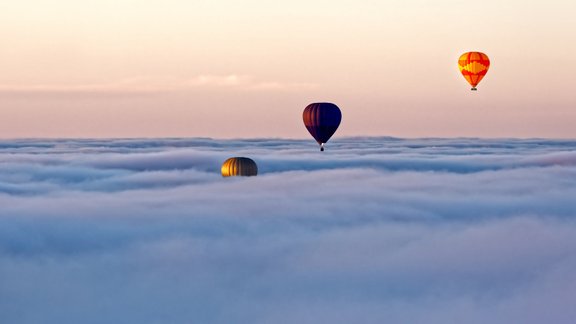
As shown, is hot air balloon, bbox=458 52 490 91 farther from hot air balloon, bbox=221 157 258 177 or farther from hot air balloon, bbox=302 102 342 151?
hot air balloon, bbox=221 157 258 177

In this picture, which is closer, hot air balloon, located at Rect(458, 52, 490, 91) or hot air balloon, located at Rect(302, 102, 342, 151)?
hot air balloon, located at Rect(302, 102, 342, 151)

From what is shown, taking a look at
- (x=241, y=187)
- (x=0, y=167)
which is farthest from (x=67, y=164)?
(x=241, y=187)

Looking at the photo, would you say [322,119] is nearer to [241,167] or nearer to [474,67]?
[474,67]

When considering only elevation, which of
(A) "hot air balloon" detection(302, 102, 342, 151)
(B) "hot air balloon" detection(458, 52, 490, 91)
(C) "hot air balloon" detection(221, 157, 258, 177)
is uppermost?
(B) "hot air balloon" detection(458, 52, 490, 91)

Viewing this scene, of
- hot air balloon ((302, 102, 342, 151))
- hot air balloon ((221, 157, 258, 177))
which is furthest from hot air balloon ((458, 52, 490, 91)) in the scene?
hot air balloon ((221, 157, 258, 177))

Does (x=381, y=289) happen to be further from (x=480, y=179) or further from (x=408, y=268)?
(x=480, y=179)

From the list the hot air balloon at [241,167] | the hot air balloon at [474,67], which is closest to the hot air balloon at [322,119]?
the hot air balloon at [474,67]
